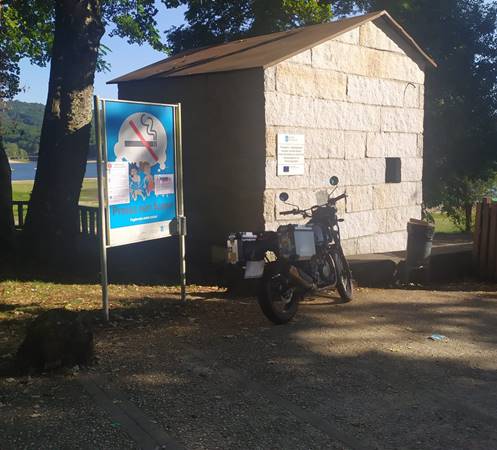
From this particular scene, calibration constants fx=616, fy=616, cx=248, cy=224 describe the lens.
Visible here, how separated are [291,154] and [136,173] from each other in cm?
305

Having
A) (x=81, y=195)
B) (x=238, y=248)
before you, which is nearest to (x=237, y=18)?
(x=238, y=248)

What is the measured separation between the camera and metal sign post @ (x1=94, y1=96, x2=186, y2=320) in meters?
6.02

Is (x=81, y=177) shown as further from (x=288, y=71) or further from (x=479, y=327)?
(x=479, y=327)

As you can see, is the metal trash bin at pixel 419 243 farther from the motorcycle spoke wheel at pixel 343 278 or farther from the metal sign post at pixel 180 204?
the metal sign post at pixel 180 204

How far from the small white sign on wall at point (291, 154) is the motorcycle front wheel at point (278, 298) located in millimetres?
2670

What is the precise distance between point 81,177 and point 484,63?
17480 millimetres

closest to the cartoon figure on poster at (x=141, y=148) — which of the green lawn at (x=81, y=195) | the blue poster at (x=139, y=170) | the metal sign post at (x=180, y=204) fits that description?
the blue poster at (x=139, y=170)

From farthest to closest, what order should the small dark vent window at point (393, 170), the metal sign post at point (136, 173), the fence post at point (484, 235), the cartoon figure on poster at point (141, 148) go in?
1. the small dark vent window at point (393, 170)
2. the fence post at point (484, 235)
3. the cartoon figure on poster at point (141, 148)
4. the metal sign post at point (136, 173)

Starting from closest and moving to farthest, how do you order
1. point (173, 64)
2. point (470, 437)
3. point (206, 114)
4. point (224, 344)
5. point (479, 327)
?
point (470, 437)
point (224, 344)
point (479, 327)
point (206, 114)
point (173, 64)

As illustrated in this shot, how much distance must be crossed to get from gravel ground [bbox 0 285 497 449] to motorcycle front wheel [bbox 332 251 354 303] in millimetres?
607

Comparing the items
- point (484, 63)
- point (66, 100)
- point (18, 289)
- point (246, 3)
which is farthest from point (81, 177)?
point (484, 63)

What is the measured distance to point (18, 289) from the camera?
27.3 feet

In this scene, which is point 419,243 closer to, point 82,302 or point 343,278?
point 343,278

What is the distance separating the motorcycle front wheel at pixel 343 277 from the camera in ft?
24.1
